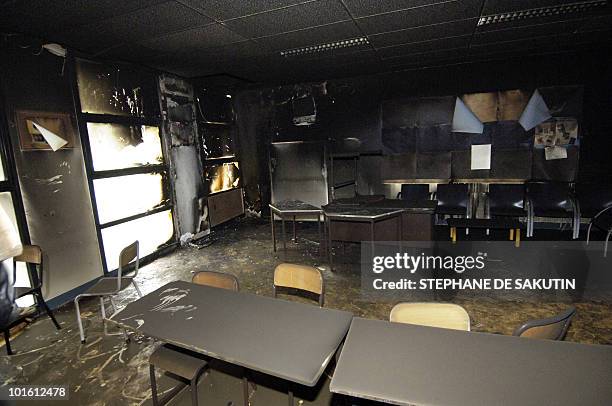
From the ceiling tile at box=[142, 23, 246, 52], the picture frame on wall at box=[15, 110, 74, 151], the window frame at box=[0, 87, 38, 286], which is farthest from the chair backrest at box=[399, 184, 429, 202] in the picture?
the window frame at box=[0, 87, 38, 286]

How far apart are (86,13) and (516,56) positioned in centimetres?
568

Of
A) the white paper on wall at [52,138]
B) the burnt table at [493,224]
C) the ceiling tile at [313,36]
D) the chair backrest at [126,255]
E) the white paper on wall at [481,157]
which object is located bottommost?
the burnt table at [493,224]

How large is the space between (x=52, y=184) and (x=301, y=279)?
3085 mm

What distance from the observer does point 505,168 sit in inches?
211

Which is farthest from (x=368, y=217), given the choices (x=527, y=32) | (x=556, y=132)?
(x=556, y=132)

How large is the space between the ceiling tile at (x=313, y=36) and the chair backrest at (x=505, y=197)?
132 inches

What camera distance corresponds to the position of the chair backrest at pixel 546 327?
147 cm

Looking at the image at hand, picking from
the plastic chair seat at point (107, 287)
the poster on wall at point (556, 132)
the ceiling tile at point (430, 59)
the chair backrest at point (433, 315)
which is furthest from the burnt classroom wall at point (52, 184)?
the poster on wall at point (556, 132)

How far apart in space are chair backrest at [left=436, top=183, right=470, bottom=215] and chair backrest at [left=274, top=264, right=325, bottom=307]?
3.57 meters

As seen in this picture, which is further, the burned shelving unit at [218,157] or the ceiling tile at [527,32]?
the burned shelving unit at [218,157]

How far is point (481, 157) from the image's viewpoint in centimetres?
548

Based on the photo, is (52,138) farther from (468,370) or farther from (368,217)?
(468,370)

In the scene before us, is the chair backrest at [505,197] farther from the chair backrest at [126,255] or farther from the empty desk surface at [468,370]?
the chair backrest at [126,255]

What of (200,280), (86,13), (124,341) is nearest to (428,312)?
(200,280)
